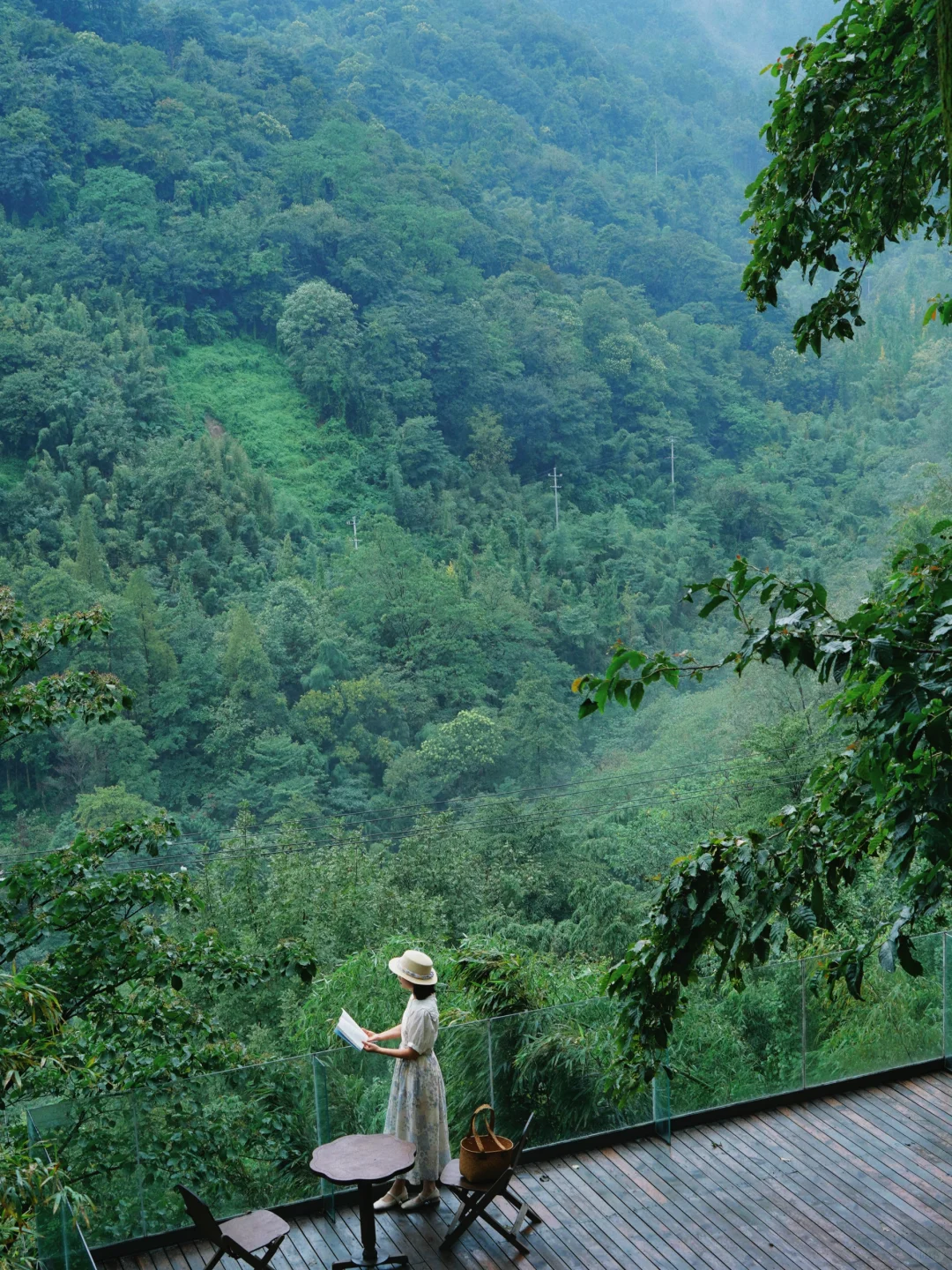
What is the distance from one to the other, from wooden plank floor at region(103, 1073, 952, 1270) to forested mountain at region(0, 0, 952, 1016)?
40.9 feet

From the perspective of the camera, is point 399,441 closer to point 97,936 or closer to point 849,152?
point 97,936

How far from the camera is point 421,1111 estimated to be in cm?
532

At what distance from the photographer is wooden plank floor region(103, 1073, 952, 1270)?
504 cm

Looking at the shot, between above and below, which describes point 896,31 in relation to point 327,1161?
above

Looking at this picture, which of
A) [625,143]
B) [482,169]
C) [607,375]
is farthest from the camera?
[625,143]

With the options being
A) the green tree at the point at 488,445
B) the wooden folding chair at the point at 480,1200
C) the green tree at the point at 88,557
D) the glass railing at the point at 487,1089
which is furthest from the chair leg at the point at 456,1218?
the green tree at the point at 488,445

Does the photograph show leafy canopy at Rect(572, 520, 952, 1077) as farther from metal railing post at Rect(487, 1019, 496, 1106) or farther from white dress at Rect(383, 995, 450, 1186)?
metal railing post at Rect(487, 1019, 496, 1106)

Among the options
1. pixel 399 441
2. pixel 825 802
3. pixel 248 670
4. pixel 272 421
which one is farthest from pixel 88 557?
pixel 825 802

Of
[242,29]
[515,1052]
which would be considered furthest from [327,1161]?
[242,29]

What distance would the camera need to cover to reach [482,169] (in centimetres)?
6506

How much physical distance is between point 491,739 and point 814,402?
2710 centimetres

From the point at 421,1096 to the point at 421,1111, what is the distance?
6 centimetres

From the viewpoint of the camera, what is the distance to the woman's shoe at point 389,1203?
214 inches

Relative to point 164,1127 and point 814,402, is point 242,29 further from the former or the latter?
point 164,1127
